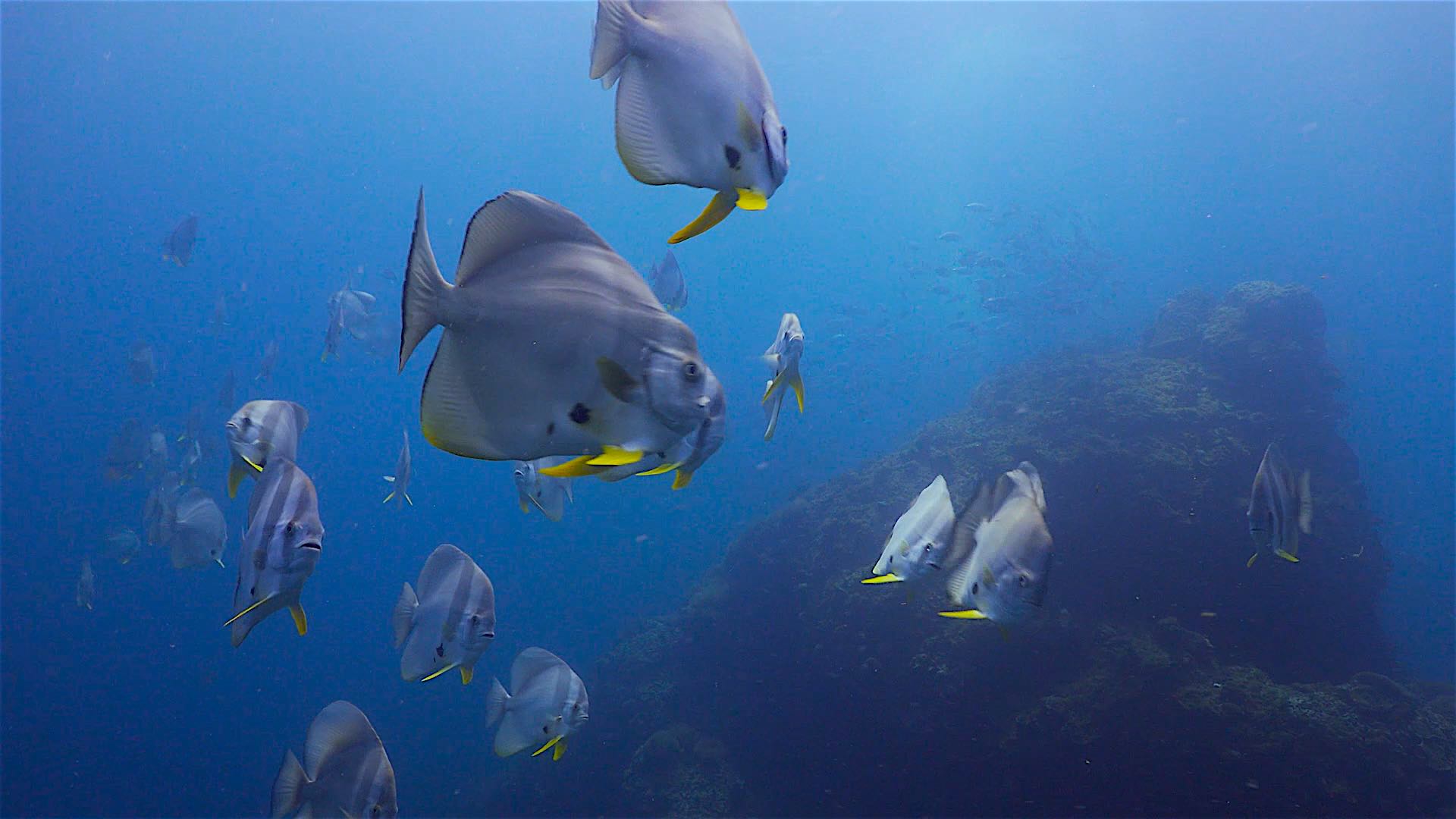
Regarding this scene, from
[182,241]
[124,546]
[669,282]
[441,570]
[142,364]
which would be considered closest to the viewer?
[441,570]

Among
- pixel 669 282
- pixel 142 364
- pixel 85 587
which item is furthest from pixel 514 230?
pixel 142 364

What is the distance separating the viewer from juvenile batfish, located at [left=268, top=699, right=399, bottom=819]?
8.41 feet

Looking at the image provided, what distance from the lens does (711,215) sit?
1.22 meters

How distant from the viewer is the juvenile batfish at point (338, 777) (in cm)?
256

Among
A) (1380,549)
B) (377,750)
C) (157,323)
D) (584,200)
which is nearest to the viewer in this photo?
(377,750)

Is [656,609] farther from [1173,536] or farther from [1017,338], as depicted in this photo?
[1017,338]

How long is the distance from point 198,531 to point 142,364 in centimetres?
835

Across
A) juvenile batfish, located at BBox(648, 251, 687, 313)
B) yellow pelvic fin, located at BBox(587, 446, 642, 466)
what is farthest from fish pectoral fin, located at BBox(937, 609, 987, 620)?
juvenile batfish, located at BBox(648, 251, 687, 313)

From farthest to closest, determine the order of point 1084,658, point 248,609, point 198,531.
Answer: point 1084,658 < point 198,531 < point 248,609

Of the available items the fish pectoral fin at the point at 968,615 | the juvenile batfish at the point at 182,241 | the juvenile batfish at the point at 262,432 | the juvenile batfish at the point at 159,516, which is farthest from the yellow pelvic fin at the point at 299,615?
the juvenile batfish at the point at 182,241

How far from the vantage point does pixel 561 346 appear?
3.77 feet

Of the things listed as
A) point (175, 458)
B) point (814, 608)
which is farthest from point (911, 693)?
point (175, 458)

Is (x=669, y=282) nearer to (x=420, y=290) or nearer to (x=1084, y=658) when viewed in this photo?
(x=420, y=290)

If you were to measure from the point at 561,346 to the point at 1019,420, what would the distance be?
11688 mm
